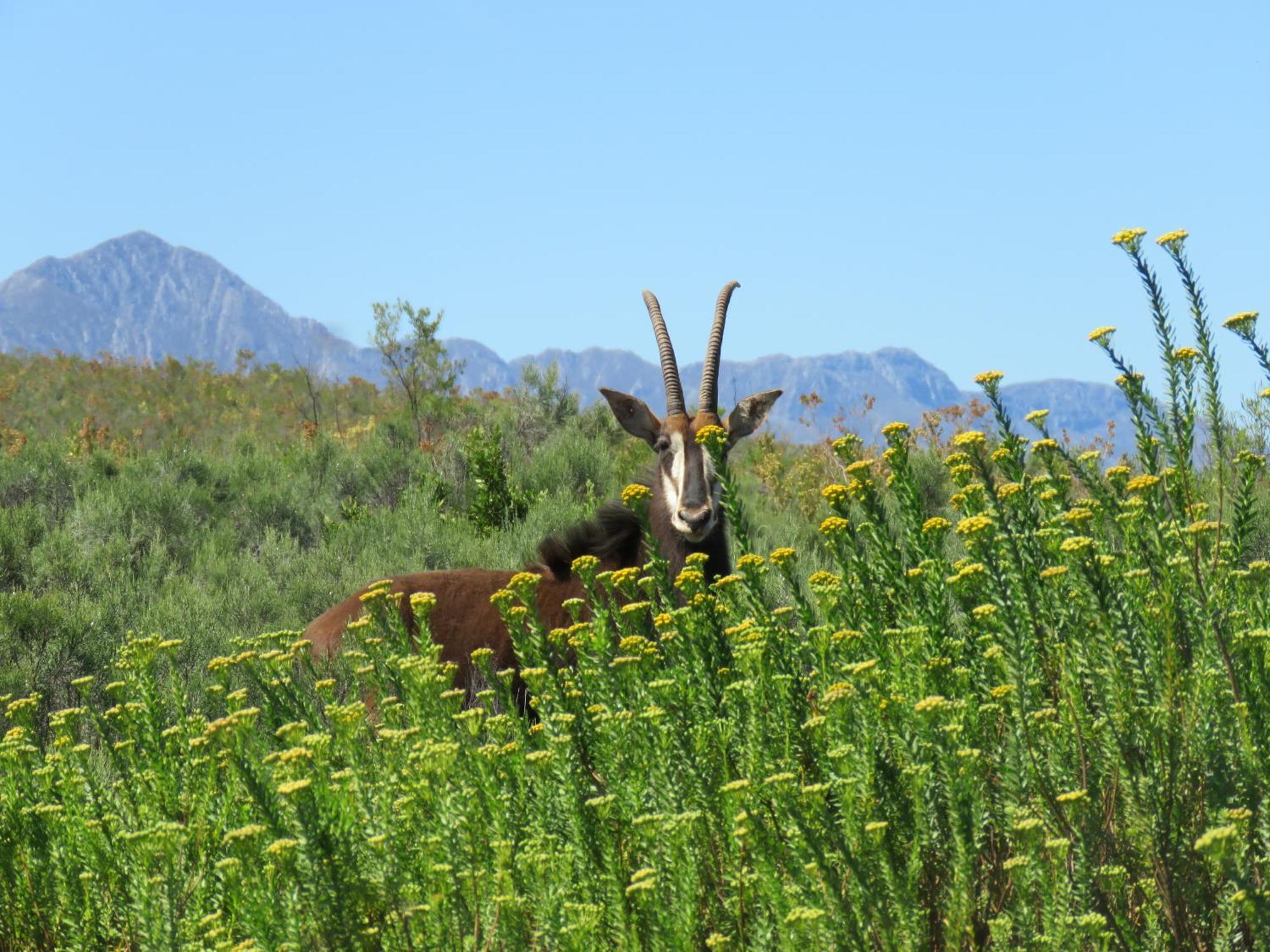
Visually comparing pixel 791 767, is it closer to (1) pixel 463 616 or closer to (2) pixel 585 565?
(2) pixel 585 565

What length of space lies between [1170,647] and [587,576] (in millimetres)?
1786

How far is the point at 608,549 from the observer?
22.0 ft

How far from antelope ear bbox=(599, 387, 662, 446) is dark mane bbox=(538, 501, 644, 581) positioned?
76 centimetres

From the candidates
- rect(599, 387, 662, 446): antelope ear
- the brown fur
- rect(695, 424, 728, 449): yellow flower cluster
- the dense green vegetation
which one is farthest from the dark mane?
rect(695, 424, 728, 449): yellow flower cluster

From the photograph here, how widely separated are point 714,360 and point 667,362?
1.15 feet

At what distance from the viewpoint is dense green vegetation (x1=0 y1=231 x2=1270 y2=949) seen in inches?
93.1

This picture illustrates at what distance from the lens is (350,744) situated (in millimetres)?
2980

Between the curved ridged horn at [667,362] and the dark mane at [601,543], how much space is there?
0.94 m

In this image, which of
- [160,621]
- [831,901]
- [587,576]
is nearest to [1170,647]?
[831,901]

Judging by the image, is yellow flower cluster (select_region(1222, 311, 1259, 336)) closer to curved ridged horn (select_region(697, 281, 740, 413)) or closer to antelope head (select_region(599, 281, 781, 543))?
antelope head (select_region(599, 281, 781, 543))

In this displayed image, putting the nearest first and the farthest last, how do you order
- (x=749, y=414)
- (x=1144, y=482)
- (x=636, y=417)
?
(x=1144, y=482) → (x=636, y=417) → (x=749, y=414)

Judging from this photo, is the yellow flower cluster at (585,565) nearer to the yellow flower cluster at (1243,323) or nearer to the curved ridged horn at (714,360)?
the yellow flower cluster at (1243,323)

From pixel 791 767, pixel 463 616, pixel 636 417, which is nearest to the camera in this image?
pixel 791 767

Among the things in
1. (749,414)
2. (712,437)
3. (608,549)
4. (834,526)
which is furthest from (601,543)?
(834,526)
